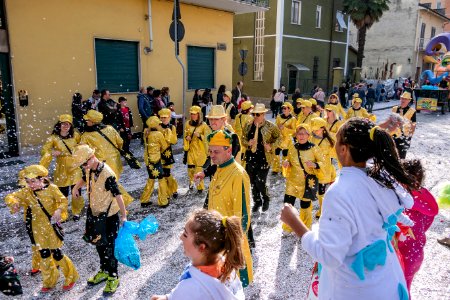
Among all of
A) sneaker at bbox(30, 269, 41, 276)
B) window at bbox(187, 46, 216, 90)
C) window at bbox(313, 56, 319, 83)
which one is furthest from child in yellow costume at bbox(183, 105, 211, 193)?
window at bbox(313, 56, 319, 83)

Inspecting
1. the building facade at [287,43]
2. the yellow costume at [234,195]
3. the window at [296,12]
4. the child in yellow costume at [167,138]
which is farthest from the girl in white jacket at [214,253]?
the window at [296,12]

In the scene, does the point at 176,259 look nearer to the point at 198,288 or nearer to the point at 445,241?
the point at 198,288

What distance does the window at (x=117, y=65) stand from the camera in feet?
38.8

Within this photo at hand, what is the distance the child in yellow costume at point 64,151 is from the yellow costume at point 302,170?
3442mm

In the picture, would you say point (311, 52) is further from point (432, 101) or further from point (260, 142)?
point (260, 142)

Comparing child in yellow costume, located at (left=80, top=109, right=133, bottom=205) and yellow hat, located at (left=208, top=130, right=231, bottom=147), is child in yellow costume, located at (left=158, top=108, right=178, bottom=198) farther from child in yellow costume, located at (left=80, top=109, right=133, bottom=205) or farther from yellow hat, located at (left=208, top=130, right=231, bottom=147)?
yellow hat, located at (left=208, top=130, right=231, bottom=147)

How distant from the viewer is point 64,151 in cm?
596

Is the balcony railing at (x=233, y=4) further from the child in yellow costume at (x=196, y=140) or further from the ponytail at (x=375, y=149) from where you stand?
the ponytail at (x=375, y=149)

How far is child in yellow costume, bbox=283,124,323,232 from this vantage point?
536 centimetres

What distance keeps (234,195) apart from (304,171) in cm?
229

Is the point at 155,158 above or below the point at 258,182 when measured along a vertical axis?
above

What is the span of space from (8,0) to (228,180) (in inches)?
358

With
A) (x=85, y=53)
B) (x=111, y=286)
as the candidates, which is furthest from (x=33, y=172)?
(x=85, y=53)

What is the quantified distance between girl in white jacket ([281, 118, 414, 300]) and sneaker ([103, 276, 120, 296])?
9.17 ft
